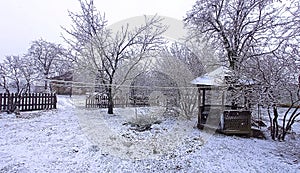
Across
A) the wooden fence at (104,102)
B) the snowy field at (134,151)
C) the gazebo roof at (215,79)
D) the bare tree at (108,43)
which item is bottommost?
the snowy field at (134,151)

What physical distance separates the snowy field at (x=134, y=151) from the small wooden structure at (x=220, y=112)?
37 cm

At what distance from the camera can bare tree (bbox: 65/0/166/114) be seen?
9508mm

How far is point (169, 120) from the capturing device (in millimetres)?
8328

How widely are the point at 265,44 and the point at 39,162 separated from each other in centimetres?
667

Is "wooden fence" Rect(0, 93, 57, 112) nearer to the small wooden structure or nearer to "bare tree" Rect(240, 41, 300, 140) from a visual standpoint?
the small wooden structure

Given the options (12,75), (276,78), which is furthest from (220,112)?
(12,75)

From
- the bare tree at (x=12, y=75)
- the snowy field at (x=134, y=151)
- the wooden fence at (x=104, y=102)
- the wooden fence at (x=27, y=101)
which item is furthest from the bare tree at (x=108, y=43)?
the bare tree at (x=12, y=75)

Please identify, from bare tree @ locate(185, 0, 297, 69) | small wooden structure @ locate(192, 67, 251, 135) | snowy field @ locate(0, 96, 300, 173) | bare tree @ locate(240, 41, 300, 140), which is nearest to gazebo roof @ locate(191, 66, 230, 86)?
small wooden structure @ locate(192, 67, 251, 135)

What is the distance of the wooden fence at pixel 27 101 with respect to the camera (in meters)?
8.53

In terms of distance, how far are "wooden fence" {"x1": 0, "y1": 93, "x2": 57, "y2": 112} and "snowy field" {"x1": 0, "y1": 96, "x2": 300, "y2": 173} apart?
2.74 metres

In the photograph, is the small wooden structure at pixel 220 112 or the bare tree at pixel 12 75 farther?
the bare tree at pixel 12 75

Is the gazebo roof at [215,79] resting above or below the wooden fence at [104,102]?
above

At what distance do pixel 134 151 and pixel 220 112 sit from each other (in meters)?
4.14

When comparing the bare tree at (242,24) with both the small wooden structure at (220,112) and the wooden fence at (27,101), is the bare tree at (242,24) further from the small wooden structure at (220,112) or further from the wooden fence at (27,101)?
the wooden fence at (27,101)
